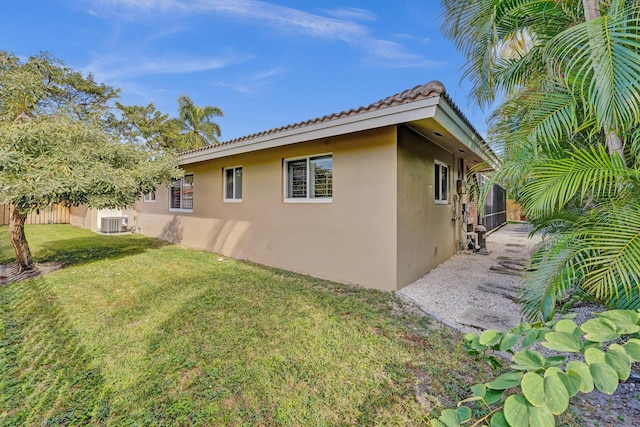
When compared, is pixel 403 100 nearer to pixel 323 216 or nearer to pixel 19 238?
pixel 323 216

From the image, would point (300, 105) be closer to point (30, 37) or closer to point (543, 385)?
point (30, 37)

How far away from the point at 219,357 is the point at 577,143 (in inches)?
181

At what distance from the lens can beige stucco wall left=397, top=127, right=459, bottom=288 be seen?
18.4 feet

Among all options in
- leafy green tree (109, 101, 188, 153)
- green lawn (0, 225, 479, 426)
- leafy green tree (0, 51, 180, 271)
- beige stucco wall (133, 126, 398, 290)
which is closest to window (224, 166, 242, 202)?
beige stucco wall (133, 126, 398, 290)

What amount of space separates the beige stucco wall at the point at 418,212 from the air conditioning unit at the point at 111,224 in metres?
15.0

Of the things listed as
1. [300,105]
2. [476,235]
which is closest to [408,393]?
[476,235]

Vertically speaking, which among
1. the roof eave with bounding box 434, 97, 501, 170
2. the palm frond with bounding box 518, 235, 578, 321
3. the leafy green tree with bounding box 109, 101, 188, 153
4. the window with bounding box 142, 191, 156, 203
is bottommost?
the palm frond with bounding box 518, 235, 578, 321

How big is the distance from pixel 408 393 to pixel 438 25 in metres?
5.17

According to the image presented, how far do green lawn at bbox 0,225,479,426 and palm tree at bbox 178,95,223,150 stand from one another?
24.1 metres

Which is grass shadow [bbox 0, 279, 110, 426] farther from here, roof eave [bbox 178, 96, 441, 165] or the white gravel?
roof eave [bbox 178, 96, 441, 165]

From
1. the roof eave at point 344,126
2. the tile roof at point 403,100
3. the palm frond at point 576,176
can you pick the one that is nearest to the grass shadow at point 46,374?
the palm frond at point 576,176

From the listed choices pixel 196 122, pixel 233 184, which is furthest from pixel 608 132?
pixel 196 122

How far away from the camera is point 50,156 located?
5.93 metres

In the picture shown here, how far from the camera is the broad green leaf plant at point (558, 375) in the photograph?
2.64ft
